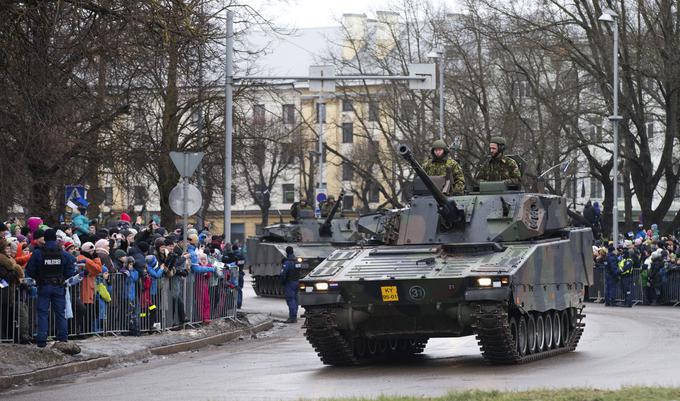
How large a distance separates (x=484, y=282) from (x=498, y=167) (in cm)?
406

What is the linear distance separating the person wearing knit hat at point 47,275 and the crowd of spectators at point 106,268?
9cm

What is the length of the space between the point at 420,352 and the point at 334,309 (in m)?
3.01

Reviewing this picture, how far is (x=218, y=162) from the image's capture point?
38719 millimetres

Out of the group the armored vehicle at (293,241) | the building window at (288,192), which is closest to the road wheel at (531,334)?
the armored vehicle at (293,241)

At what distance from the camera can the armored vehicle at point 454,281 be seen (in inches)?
698

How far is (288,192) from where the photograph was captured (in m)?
94.2

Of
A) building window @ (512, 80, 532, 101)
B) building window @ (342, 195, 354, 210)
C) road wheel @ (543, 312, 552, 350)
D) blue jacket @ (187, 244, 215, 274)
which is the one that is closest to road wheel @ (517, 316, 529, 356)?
road wheel @ (543, 312, 552, 350)

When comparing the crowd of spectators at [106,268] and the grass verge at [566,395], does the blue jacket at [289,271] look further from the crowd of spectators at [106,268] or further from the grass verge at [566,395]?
the grass verge at [566,395]

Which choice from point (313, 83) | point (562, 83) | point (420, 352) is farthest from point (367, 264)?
point (562, 83)

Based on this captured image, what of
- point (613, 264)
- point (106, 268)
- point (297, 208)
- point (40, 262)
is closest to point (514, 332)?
point (40, 262)

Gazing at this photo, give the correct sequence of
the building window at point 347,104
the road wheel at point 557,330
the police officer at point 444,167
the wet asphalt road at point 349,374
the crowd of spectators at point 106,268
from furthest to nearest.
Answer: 1. the building window at point 347,104
2. the police officer at point 444,167
3. the road wheel at point 557,330
4. the crowd of spectators at point 106,268
5. the wet asphalt road at point 349,374

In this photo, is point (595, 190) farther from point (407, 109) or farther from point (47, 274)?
point (47, 274)

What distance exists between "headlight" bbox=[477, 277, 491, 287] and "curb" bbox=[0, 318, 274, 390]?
5134mm

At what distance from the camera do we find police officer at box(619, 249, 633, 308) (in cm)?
3541
